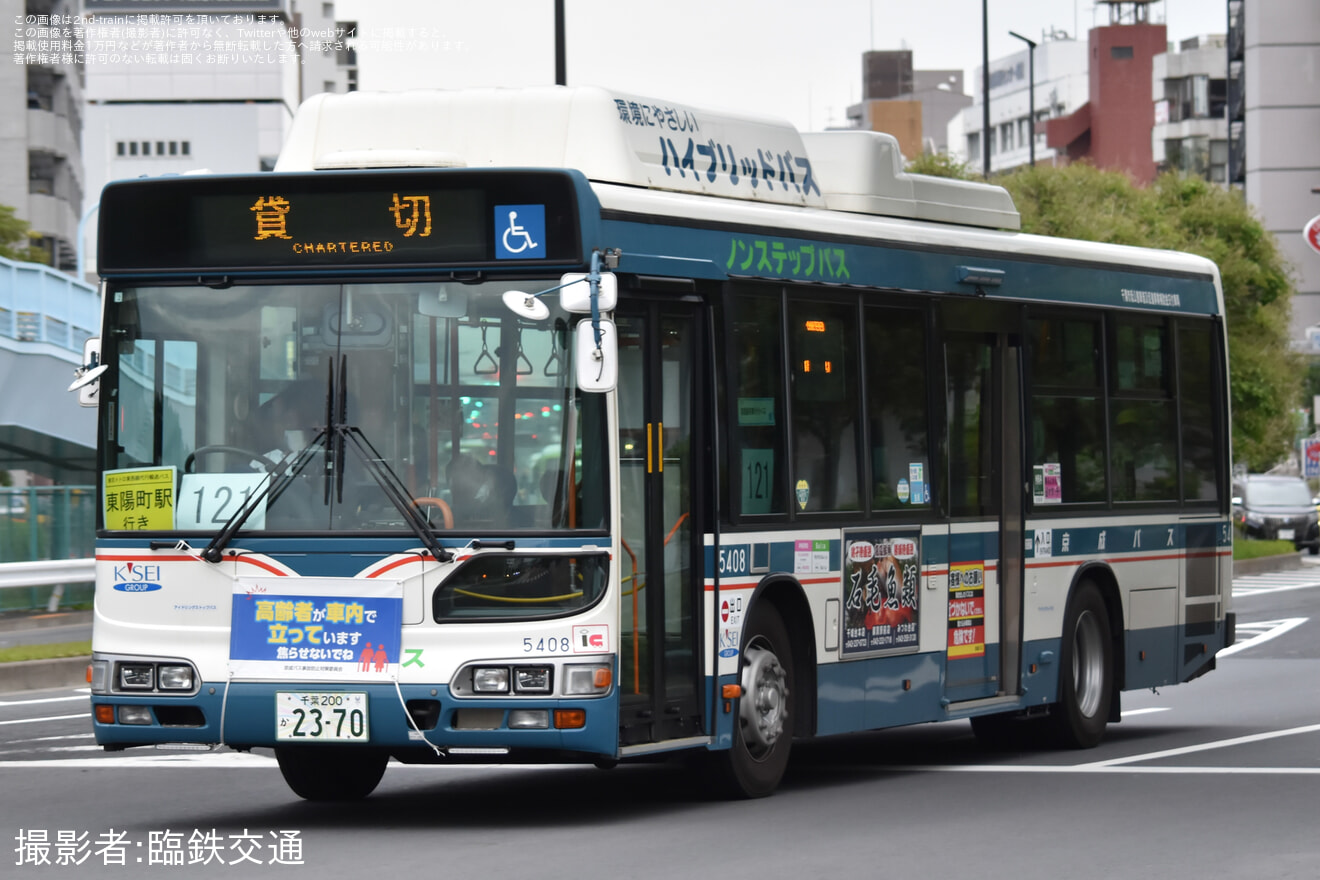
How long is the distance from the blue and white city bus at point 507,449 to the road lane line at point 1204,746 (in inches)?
57.9

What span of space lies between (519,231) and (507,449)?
3.40 ft

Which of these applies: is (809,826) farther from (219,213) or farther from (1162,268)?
(1162,268)

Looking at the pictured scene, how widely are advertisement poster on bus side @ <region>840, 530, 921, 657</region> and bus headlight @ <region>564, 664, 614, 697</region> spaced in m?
2.56

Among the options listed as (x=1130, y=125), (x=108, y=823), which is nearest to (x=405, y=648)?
(x=108, y=823)

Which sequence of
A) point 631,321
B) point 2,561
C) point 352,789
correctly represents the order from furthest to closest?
point 2,561 < point 352,789 < point 631,321

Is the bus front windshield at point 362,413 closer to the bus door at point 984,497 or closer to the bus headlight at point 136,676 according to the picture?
the bus headlight at point 136,676

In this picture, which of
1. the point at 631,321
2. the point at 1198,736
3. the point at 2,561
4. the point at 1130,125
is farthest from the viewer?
the point at 1130,125

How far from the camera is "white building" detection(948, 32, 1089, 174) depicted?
131125 mm

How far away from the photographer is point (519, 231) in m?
10.5

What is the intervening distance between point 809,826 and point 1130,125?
111391mm

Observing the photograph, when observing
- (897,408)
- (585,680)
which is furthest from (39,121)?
(585,680)

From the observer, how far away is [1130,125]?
11781 centimetres

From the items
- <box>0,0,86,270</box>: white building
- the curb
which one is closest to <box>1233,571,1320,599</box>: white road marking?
the curb

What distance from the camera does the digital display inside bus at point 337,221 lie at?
10484 millimetres
